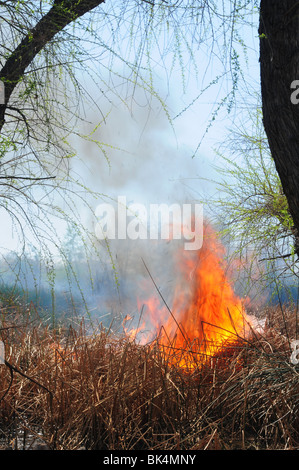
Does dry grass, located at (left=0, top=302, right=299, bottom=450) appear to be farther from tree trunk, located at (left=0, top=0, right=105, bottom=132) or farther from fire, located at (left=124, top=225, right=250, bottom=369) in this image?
fire, located at (left=124, top=225, right=250, bottom=369)

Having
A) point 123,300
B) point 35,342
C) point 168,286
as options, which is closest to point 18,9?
point 35,342

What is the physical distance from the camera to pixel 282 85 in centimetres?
241

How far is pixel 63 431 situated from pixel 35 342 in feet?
3.85

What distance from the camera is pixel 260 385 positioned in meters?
2.57

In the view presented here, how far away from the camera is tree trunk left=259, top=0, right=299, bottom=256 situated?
238 centimetres

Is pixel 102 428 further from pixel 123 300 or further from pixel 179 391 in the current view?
pixel 123 300

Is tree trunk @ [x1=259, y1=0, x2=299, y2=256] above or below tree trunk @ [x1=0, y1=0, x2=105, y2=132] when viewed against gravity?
below

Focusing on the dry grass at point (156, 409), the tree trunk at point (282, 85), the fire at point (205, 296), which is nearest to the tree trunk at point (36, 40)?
the tree trunk at point (282, 85)

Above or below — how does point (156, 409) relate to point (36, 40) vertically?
below

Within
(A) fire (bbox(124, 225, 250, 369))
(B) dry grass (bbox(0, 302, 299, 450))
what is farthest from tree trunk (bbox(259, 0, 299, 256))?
(A) fire (bbox(124, 225, 250, 369))

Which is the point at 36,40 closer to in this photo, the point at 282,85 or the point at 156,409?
the point at 282,85

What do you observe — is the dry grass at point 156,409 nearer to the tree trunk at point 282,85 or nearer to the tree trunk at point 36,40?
the tree trunk at point 282,85

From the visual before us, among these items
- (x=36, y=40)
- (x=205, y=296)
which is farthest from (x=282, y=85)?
(x=205, y=296)

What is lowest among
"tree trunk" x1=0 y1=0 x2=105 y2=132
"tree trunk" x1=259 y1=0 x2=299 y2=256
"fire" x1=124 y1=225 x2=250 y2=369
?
"fire" x1=124 y1=225 x2=250 y2=369
